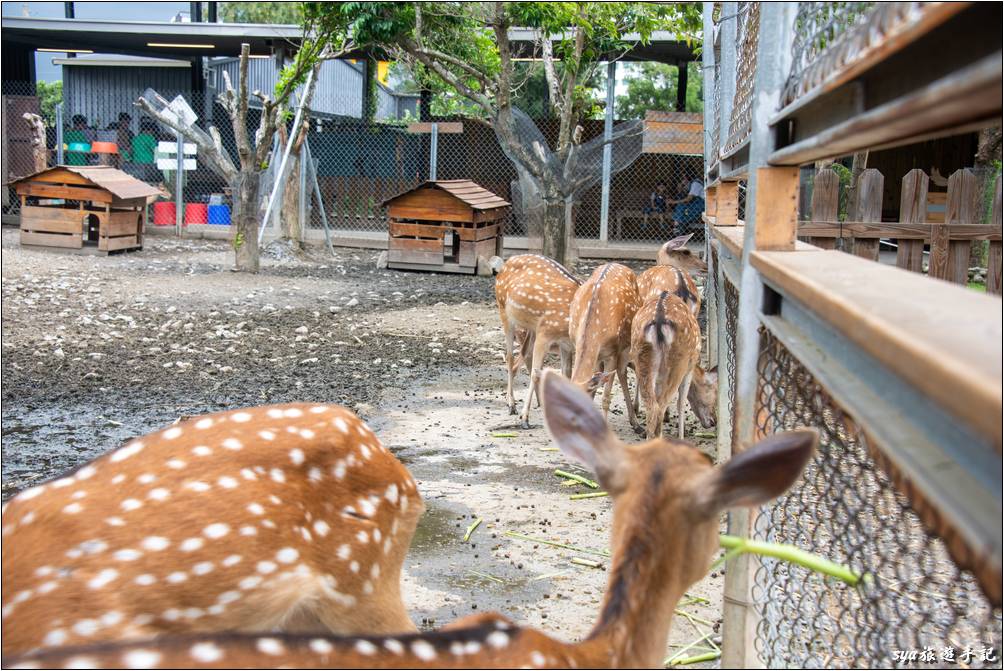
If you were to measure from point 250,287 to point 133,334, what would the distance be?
3282mm

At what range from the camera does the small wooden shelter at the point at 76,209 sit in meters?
14.7

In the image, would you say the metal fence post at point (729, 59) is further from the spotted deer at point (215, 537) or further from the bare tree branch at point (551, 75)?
the bare tree branch at point (551, 75)

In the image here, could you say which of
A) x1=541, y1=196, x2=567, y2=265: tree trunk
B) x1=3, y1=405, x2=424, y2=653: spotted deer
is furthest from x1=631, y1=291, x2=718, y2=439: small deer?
x1=541, y1=196, x2=567, y2=265: tree trunk

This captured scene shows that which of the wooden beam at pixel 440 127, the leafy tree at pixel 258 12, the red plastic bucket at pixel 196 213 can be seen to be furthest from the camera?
the leafy tree at pixel 258 12

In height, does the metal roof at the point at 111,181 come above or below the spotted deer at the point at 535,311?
above

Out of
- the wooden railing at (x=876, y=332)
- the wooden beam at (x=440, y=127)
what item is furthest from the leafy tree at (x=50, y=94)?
the wooden railing at (x=876, y=332)

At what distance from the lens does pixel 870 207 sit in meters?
6.82

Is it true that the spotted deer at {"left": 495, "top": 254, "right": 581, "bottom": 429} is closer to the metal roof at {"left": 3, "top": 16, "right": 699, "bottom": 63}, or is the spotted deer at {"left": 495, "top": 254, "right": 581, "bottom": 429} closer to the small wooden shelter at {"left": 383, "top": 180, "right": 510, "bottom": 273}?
the small wooden shelter at {"left": 383, "top": 180, "right": 510, "bottom": 273}

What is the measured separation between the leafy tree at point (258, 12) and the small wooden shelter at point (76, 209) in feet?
62.6

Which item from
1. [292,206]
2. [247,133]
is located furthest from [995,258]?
[292,206]

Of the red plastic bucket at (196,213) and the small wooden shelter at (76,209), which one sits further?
the red plastic bucket at (196,213)

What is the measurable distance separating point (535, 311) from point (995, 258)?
3.01 meters

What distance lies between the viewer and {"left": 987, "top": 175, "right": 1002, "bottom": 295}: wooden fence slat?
6225mm

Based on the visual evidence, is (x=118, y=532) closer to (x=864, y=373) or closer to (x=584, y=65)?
(x=864, y=373)
